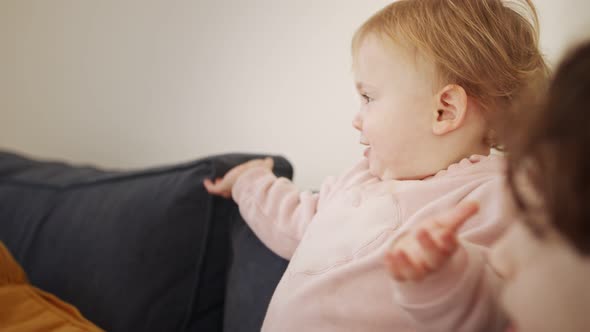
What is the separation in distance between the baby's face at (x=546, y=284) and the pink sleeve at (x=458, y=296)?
0.06 meters

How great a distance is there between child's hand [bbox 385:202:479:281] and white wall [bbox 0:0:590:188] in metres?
0.61

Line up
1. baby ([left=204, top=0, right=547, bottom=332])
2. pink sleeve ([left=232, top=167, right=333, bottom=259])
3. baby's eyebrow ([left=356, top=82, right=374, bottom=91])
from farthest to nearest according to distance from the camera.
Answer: pink sleeve ([left=232, top=167, right=333, bottom=259]) → baby's eyebrow ([left=356, top=82, right=374, bottom=91]) → baby ([left=204, top=0, right=547, bottom=332])

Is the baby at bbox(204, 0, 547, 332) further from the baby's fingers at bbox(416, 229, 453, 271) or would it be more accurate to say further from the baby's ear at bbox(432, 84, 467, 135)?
the baby's fingers at bbox(416, 229, 453, 271)

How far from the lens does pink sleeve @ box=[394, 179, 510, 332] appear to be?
43cm

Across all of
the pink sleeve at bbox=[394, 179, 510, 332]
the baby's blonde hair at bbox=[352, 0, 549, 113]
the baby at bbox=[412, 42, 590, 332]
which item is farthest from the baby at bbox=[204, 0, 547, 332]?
the baby at bbox=[412, 42, 590, 332]

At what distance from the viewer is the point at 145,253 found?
0.92 meters

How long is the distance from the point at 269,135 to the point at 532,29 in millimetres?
744

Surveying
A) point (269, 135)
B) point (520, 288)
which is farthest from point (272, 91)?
point (520, 288)

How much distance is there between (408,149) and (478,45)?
17 centimetres

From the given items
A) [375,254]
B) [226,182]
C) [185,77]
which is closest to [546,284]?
[375,254]

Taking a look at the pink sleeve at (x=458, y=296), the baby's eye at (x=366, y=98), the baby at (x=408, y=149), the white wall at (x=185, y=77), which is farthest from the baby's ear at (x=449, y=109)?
the white wall at (x=185, y=77)

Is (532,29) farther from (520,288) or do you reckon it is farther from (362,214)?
(520,288)

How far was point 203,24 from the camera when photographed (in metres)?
1.41

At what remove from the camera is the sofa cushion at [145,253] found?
3.00 feet
